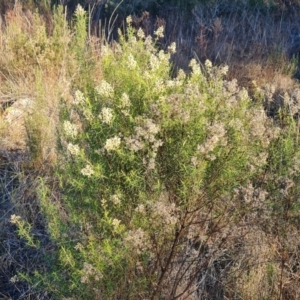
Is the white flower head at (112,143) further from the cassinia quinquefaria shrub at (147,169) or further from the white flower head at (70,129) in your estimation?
the white flower head at (70,129)

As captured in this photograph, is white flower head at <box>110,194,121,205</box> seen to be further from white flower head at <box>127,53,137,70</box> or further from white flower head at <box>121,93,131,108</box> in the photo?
white flower head at <box>127,53,137,70</box>

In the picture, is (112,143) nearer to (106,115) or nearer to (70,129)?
(106,115)

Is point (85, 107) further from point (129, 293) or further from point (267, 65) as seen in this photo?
point (267, 65)

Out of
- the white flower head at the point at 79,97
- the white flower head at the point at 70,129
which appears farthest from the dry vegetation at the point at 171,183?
the white flower head at the point at 70,129

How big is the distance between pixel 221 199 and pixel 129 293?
626 mm

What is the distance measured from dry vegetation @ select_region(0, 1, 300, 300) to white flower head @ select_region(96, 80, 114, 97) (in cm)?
34

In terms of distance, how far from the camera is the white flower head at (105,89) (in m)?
2.45

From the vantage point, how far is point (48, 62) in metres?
5.36

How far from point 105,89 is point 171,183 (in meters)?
0.52

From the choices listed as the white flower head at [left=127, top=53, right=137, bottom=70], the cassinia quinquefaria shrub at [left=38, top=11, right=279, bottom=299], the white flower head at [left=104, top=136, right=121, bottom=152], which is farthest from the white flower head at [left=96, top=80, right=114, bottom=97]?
the white flower head at [left=104, top=136, right=121, bottom=152]

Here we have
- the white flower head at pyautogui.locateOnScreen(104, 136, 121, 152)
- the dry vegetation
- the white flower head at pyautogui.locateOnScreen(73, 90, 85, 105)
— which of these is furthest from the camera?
the dry vegetation

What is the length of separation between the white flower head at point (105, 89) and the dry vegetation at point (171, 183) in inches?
13.4

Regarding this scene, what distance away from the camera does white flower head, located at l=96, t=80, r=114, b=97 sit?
2447 mm

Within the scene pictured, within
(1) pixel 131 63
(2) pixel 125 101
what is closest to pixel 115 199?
(2) pixel 125 101
